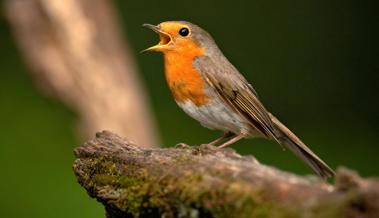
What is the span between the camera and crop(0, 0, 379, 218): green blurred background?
816cm

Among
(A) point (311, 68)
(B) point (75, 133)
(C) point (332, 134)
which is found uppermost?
(B) point (75, 133)

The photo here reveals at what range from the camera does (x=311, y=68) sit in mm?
9398

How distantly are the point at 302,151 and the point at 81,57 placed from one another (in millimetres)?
3720

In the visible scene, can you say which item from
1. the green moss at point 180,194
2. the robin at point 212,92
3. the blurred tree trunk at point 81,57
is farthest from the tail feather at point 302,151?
the blurred tree trunk at point 81,57

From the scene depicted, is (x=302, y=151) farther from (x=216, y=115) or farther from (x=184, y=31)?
(x=184, y=31)

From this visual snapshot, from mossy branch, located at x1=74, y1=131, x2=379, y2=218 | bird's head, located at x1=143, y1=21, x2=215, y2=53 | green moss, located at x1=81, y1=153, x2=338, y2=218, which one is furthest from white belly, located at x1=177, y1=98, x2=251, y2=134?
green moss, located at x1=81, y1=153, x2=338, y2=218

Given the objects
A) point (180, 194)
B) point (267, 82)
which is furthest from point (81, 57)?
point (180, 194)

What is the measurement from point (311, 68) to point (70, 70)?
3.12 meters

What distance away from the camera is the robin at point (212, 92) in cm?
437

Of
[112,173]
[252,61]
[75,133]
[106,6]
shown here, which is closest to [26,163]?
[75,133]

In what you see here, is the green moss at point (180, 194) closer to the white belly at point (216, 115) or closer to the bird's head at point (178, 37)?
the white belly at point (216, 115)

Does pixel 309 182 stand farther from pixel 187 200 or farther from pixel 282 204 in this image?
pixel 187 200

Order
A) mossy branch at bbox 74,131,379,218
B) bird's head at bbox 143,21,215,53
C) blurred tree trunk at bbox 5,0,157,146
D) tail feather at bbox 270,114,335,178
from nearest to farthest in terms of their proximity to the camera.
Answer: mossy branch at bbox 74,131,379,218
tail feather at bbox 270,114,335,178
bird's head at bbox 143,21,215,53
blurred tree trunk at bbox 5,0,157,146

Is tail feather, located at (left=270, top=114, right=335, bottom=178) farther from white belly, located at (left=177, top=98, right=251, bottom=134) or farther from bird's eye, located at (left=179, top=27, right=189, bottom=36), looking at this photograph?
bird's eye, located at (left=179, top=27, right=189, bottom=36)
